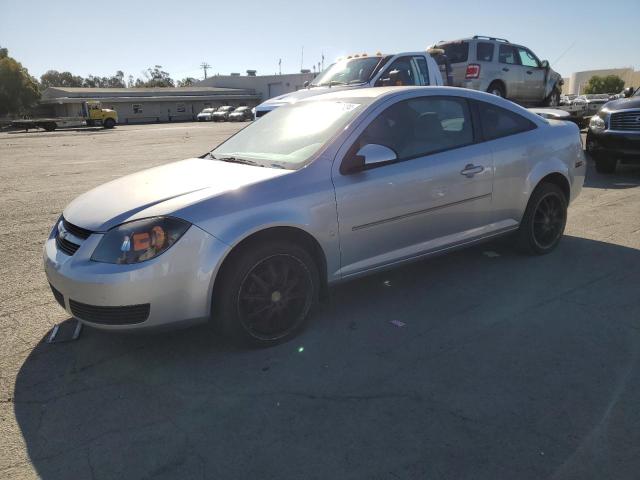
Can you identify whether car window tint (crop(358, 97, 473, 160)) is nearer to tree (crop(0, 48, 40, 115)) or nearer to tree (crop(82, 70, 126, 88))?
tree (crop(0, 48, 40, 115))

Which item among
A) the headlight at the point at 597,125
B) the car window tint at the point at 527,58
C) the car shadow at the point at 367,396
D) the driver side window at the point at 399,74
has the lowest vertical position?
the car shadow at the point at 367,396

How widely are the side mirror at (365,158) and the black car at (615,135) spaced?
22.3 ft

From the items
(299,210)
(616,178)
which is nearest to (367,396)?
(299,210)

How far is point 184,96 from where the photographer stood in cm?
7038

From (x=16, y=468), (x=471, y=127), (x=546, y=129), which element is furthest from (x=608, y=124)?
(x=16, y=468)

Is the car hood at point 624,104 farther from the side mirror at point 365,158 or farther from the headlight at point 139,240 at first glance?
the headlight at point 139,240

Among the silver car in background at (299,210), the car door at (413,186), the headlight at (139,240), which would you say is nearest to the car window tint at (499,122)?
the silver car in background at (299,210)

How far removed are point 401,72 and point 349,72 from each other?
3.37ft

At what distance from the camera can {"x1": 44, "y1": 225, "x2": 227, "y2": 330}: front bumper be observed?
115 inches

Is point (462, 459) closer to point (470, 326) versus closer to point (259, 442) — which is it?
point (259, 442)

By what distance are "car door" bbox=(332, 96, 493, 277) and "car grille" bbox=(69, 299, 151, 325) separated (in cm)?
139

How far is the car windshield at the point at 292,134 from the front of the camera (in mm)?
3744

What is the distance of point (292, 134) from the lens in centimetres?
409

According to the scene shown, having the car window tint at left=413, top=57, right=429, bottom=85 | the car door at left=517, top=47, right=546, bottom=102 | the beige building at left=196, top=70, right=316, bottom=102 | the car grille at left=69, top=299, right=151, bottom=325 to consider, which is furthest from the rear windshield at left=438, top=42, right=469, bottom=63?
the beige building at left=196, top=70, right=316, bottom=102
